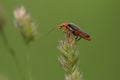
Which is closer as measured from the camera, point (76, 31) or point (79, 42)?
point (76, 31)

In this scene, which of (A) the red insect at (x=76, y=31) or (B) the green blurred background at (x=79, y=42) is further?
(B) the green blurred background at (x=79, y=42)

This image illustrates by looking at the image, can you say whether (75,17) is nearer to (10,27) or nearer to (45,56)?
(10,27)

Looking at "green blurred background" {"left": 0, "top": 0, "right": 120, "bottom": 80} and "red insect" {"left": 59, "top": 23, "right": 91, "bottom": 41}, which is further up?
"green blurred background" {"left": 0, "top": 0, "right": 120, "bottom": 80}

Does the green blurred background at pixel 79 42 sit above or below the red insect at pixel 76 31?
above

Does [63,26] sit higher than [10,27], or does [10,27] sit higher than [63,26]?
[10,27]

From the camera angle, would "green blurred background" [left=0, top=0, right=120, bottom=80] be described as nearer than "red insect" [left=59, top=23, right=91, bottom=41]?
No

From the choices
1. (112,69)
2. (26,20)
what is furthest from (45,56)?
(26,20)

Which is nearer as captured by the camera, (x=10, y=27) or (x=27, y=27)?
(x=27, y=27)

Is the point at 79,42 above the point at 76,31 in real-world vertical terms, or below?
above
